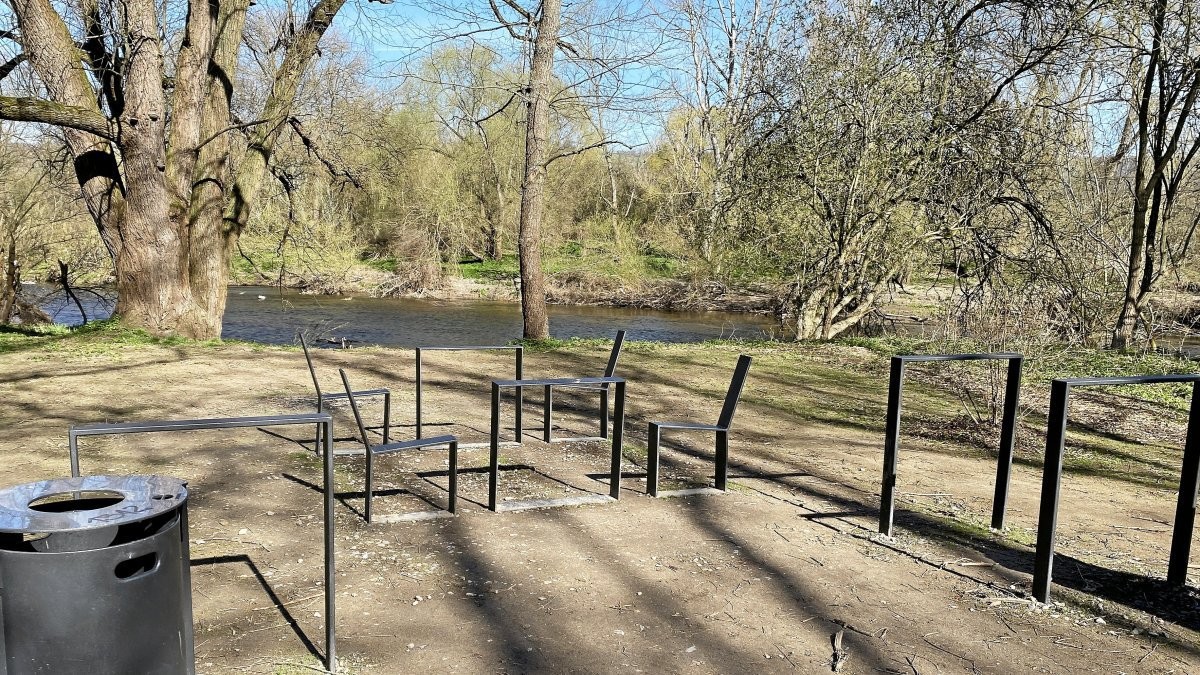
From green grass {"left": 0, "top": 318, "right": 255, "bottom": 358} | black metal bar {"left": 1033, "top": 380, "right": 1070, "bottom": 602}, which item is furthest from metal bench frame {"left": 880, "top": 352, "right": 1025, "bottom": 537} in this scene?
green grass {"left": 0, "top": 318, "right": 255, "bottom": 358}

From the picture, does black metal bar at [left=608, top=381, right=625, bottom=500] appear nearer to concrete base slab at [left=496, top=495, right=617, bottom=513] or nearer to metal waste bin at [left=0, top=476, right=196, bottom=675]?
concrete base slab at [left=496, top=495, right=617, bottom=513]

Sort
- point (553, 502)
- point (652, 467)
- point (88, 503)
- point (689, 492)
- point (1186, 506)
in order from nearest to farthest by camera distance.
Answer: point (88, 503), point (1186, 506), point (553, 502), point (652, 467), point (689, 492)

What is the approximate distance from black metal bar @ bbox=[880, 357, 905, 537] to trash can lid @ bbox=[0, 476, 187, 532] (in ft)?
11.2

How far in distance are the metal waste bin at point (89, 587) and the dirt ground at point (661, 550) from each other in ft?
3.07

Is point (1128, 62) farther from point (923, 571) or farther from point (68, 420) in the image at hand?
point (68, 420)

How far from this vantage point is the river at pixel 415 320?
2041cm

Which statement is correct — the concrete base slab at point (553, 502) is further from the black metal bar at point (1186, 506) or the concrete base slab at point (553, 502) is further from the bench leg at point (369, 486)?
the black metal bar at point (1186, 506)

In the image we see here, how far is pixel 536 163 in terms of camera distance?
1387 centimetres

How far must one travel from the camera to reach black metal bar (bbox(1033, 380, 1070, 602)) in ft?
12.3

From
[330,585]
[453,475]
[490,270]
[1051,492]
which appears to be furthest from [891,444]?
[490,270]

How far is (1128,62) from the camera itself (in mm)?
14188

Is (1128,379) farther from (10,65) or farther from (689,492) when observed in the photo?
(10,65)

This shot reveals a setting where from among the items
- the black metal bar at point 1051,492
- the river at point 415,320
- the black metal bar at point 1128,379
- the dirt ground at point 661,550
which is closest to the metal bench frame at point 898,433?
the dirt ground at point 661,550

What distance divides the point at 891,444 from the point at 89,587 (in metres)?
3.75
